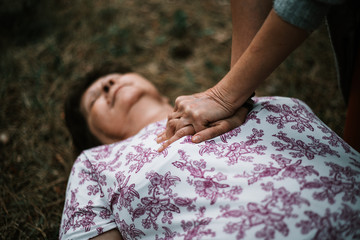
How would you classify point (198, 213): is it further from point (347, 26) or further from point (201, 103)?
point (347, 26)

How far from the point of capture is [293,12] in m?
0.78

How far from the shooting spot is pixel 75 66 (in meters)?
2.51

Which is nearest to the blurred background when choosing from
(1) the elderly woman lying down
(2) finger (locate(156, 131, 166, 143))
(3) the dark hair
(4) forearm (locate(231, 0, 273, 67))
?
(3) the dark hair

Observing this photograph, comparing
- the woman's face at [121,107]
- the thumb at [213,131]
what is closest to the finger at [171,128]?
the thumb at [213,131]

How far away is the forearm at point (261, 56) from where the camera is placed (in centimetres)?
82

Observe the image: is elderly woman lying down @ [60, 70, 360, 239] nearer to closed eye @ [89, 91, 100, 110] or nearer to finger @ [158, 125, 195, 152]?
finger @ [158, 125, 195, 152]

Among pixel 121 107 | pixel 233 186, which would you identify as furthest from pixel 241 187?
pixel 121 107

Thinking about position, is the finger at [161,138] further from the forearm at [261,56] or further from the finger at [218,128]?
the forearm at [261,56]

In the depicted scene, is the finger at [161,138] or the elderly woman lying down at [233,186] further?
the finger at [161,138]

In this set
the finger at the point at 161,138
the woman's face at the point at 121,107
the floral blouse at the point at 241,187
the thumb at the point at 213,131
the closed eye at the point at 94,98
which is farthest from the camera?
the closed eye at the point at 94,98

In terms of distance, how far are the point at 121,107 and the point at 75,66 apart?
1162 millimetres

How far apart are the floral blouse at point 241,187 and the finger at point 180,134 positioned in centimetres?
3

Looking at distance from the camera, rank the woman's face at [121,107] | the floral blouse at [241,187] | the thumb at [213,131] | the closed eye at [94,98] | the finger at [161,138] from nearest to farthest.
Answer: the floral blouse at [241,187] < the thumb at [213,131] < the finger at [161,138] < the woman's face at [121,107] < the closed eye at [94,98]

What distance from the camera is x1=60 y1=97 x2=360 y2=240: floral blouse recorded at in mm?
816
